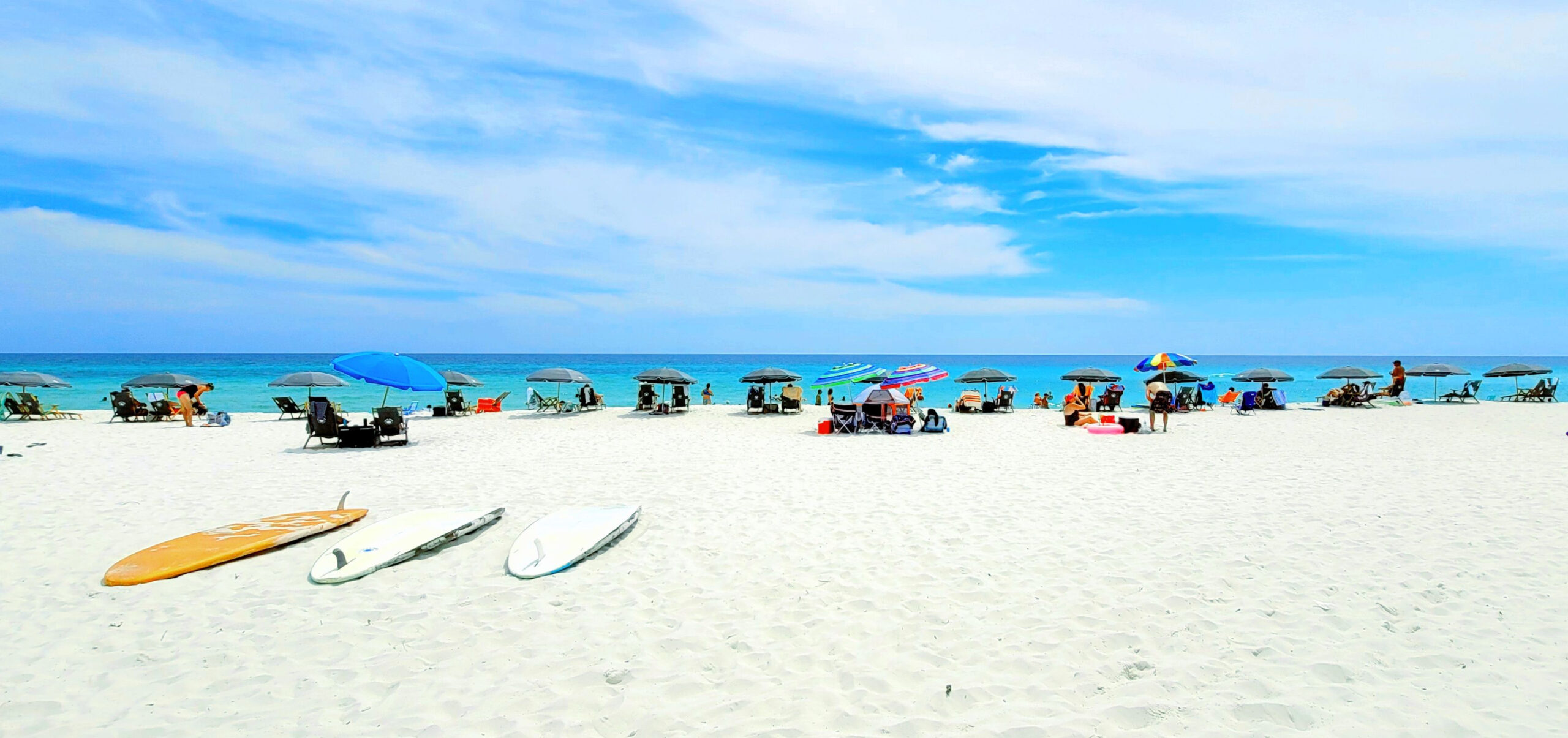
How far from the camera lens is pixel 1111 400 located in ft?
67.7

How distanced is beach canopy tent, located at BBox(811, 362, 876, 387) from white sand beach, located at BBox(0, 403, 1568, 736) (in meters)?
9.39

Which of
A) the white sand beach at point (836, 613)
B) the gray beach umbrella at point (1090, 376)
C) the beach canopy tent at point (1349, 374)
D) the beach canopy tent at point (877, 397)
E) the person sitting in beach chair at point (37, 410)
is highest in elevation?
the beach canopy tent at point (1349, 374)

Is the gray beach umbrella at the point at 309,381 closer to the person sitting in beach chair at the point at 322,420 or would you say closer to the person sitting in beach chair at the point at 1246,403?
the person sitting in beach chair at the point at 322,420

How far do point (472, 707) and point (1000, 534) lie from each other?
431 centimetres

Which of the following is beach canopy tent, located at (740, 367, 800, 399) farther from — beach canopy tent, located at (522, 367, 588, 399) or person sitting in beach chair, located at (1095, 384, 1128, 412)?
person sitting in beach chair, located at (1095, 384, 1128, 412)

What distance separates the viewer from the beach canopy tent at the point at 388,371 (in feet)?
36.6

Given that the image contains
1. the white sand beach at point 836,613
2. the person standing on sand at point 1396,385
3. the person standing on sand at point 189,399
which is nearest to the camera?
the white sand beach at point 836,613

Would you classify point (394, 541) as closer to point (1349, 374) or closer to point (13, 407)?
point (13, 407)

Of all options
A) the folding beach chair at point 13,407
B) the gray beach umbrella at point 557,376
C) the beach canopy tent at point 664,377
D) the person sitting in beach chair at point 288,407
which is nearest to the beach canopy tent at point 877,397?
the beach canopy tent at point 664,377

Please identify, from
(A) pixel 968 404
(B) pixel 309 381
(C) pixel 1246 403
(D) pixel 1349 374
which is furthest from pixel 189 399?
(D) pixel 1349 374

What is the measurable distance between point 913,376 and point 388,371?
12594 millimetres

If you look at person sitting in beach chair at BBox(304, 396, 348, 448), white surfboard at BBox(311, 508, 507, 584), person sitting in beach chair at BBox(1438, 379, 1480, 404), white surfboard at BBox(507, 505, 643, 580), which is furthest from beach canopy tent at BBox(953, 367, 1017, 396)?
white surfboard at BBox(311, 508, 507, 584)

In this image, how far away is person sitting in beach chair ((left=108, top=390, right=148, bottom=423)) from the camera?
15.9 metres

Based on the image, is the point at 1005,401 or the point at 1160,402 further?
the point at 1005,401
